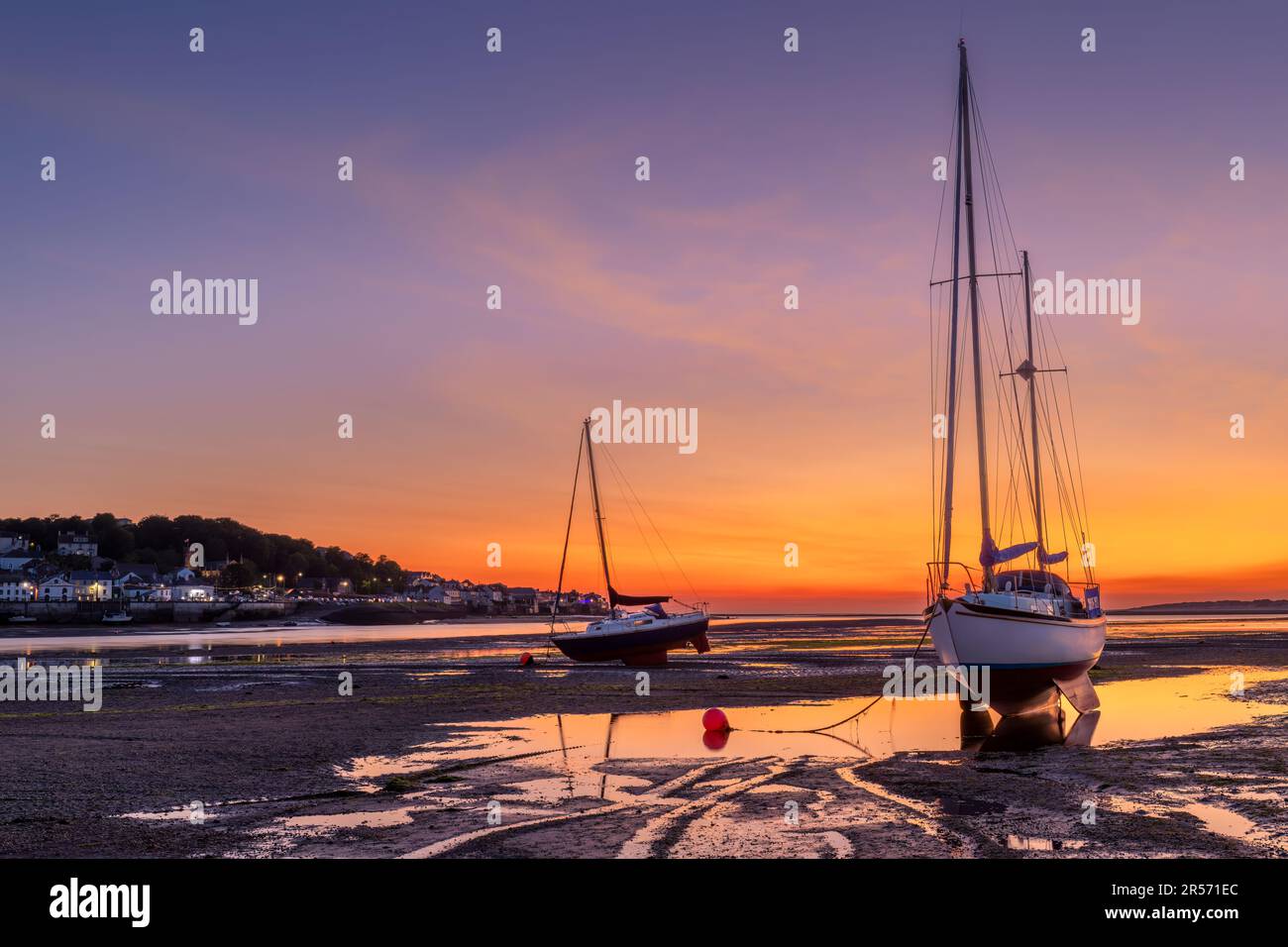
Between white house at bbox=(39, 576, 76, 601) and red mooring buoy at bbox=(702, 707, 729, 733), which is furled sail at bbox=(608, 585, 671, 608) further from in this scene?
white house at bbox=(39, 576, 76, 601)

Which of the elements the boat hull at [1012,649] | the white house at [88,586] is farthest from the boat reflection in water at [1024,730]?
the white house at [88,586]

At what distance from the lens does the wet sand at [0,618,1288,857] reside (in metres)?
11.5

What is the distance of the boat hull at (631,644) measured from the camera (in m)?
48.6

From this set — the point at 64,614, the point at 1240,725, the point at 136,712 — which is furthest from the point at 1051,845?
the point at 64,614

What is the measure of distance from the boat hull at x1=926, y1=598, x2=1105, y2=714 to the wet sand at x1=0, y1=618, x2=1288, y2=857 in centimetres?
127

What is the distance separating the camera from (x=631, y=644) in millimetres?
48875

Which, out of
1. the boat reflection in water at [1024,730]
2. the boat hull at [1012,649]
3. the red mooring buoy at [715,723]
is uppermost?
the boat hull at [1012,649]

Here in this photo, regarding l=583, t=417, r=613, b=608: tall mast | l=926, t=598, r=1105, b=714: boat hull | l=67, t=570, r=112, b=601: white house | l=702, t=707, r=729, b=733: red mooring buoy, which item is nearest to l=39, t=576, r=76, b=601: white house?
l=67, t=570, r=112, b=601: white house

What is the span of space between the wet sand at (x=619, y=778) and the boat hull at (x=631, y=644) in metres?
14.6

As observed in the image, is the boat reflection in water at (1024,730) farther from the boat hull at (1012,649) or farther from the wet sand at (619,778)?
the boat hull at (1012,649)

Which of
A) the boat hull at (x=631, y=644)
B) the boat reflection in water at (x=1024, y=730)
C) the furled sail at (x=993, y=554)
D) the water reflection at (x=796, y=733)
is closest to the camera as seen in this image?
the water reflection at (x=796, y=733)

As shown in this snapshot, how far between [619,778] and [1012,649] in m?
13.7
